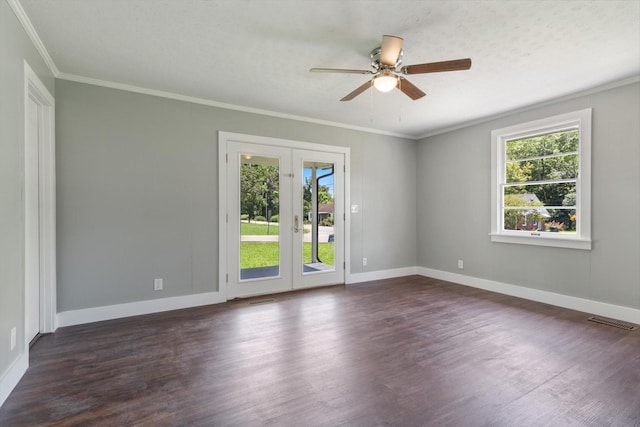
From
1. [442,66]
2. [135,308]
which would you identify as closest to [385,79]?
[442,66]

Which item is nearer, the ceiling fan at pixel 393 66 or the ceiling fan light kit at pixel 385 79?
the ceiling fan at pixel 393 66

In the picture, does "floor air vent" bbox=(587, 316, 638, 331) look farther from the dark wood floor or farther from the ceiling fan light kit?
the ceiling fan light kit

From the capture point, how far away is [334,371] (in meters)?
2.38

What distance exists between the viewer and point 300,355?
2643 mm

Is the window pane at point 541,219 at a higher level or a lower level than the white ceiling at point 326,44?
lower

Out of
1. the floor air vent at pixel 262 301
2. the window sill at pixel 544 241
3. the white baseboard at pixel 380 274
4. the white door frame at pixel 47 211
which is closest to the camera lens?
the white door frame at pixel 47 211

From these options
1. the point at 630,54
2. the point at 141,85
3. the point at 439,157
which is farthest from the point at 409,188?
the point at 141,85

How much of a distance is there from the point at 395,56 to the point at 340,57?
0.68 metres

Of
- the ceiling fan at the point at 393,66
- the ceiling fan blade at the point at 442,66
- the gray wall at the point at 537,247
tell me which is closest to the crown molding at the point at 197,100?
the gray wall at the point at 537,247

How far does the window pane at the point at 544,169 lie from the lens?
3934 mm

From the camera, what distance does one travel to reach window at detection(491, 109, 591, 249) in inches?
149

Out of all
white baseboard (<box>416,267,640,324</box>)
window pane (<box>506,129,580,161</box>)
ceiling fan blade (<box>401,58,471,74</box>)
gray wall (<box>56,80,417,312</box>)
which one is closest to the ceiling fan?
ceiling fan blade (<box>401,58,471,74</box>)

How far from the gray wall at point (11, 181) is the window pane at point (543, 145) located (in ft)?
17.9

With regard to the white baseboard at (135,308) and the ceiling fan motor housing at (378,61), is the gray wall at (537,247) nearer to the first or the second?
the ceiling fan motor housing at (378,61)
